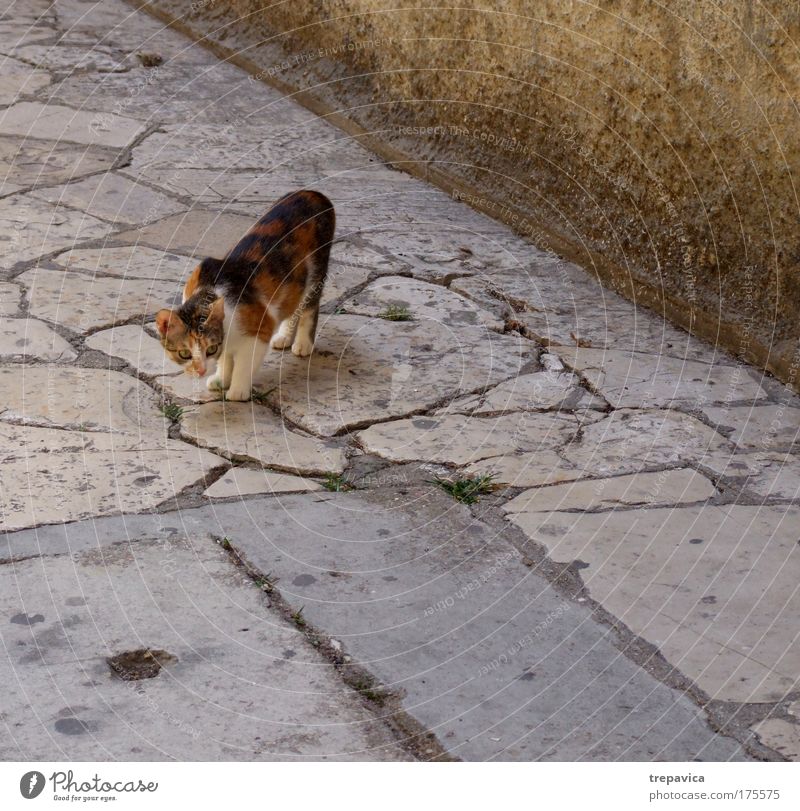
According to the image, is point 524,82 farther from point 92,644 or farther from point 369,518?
point 92,644

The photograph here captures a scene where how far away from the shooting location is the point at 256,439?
3.27 m

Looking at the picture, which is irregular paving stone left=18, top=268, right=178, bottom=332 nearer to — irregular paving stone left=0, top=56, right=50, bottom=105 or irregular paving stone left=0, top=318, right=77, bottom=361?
irregular paving stone left=0, top=318, right=77, bottom=361

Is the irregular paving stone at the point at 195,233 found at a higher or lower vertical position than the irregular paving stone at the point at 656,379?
lower

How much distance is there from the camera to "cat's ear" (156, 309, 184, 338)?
3.18 metres

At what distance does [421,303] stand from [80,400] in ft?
4.08

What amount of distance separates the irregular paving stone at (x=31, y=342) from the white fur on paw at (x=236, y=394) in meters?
0.49

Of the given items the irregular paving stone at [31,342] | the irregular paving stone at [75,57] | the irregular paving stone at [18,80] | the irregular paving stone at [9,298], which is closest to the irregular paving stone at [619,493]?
the irregular paving stone at [31,342]

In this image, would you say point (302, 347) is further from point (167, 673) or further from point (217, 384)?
point (167, 673)

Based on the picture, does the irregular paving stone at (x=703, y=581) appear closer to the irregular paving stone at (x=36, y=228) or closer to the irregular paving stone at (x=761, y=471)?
the irregular paving stone at (x=761, y=471)

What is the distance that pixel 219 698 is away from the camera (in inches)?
90.0

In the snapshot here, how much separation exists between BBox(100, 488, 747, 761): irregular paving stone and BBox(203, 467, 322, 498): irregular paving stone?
5cm

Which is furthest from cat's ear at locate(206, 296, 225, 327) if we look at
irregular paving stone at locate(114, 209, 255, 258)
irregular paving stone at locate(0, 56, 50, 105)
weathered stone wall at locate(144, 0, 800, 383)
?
irregular paving stone at locate(0, 56, 50, 105)

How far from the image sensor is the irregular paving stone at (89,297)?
12.5 feet

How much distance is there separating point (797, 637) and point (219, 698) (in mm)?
1202
